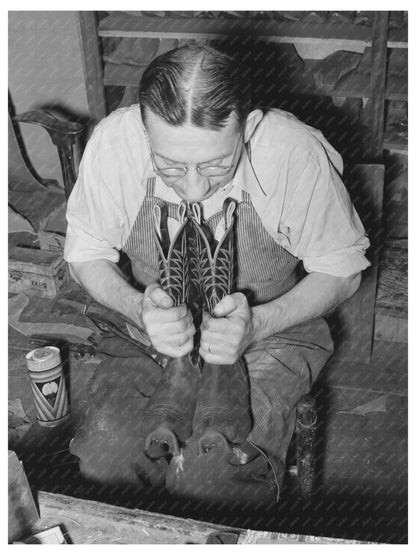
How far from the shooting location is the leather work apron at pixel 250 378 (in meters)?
1.85

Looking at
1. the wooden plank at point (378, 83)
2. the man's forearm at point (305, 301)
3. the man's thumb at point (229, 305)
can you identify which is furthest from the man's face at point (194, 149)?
the wooden plank at point (378, 83)

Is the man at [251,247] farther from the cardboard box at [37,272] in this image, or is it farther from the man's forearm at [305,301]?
the cardboard box at [37,272]

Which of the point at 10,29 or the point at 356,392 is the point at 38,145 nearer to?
the point at 10,29

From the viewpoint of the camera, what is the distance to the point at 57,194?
154 inches

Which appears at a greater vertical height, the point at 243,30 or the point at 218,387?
the point at 243,30

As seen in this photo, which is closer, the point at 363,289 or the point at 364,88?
the point at 363,289

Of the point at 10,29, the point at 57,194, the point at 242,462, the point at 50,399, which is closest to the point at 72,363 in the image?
the point at 50,399

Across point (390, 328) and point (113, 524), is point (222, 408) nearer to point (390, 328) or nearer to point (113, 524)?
point (113, 524)

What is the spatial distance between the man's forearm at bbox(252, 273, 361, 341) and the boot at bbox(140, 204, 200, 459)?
22 cm

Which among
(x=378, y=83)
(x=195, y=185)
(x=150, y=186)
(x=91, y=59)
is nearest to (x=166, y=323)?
(x=195, y=185)

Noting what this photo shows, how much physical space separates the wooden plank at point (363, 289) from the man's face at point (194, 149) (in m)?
1.05

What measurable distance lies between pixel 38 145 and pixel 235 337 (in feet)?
9.21

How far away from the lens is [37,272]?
3.39 m

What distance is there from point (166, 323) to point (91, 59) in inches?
74.7
